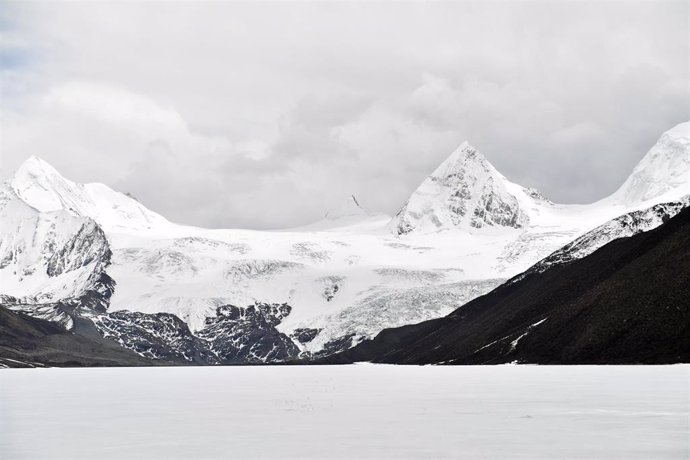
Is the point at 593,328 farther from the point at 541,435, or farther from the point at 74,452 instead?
the point at 74,452

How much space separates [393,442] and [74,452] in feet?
52.3

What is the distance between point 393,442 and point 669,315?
414 ft

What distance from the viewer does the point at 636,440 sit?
147 ft

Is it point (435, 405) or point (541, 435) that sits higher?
point (541, 435)

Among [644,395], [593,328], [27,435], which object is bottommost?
[593,328]

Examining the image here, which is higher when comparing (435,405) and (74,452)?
(74,452)

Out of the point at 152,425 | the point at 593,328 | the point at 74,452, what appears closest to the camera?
the point at 74,452

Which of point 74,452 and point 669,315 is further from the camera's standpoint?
point 669,315

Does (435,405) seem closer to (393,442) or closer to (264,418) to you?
(264,418)

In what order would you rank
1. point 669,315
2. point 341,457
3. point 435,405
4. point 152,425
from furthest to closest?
1. point 669,315
2. point 435,405
3. point 152,425
4. point 341,457

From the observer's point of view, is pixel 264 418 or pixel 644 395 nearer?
pixel 264 418

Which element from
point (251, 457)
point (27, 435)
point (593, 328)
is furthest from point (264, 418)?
point (593, 328)

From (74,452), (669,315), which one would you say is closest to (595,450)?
(74,452)

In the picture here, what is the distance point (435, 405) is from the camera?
235 feet
